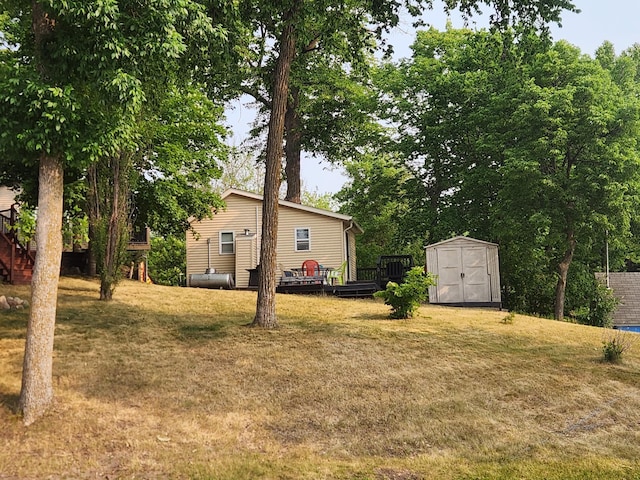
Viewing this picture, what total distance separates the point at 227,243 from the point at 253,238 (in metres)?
1.43

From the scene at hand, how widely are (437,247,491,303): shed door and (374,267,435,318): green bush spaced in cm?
686

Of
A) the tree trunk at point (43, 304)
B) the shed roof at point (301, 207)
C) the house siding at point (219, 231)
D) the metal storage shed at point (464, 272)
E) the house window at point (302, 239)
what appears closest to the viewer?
the tree trunk at point (43, 304)

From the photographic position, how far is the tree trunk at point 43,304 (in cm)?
713

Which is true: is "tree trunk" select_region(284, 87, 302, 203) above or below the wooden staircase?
above

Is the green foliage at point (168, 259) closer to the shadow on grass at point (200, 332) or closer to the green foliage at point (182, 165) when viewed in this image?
the green foliage at point (182, 165)

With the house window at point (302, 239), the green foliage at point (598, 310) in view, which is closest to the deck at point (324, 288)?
the house window at point (302, 239)

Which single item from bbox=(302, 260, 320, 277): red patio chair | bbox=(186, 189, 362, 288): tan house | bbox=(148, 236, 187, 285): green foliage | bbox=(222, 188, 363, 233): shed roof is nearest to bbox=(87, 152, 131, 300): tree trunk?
bbox=(302, 260, 320, 277): red patio chair

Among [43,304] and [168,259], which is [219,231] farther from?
[43,304]

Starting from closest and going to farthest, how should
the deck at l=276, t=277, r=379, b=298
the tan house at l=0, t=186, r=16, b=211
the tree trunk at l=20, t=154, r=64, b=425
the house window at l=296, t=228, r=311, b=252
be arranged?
the tree trunk at l=20, t=154, r=64, b=425
the deck at l=276, t=277, r=379, b=298
the house window at l=296, t=228, r=311, b=252
the tan house at l=0, t=186, r=16, b=211

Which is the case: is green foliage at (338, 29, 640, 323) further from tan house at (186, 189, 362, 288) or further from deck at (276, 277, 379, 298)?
deck at (276, 277, 379, 298)

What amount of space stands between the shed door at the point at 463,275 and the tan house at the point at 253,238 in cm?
430

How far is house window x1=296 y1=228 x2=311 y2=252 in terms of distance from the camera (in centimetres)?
2334

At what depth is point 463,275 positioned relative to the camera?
19.9 meters

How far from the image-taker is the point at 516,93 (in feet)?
74.9
